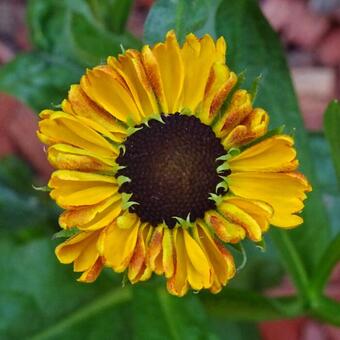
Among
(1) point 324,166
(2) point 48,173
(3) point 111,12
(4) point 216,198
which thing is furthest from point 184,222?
(2) point 48,173

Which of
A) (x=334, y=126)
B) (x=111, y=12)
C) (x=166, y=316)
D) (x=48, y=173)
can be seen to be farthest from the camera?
(x=48, y=173)

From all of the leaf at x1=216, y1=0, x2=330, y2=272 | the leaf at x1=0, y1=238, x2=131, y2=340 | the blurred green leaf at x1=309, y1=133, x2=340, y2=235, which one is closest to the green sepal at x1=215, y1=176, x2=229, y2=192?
the leaf at x1=216, y1=0, x2=330, y2=272

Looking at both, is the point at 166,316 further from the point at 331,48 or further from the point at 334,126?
the point at 331,48

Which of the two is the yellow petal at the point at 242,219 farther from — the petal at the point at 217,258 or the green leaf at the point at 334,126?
the green leaf at the point at 334,126

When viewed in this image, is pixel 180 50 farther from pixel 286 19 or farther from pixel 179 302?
pixel 286 19

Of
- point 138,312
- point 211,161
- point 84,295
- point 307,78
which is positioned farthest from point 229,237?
point 307,78

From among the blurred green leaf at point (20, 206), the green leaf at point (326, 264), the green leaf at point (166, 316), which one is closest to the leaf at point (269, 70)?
the green leaf at point (326, 264)

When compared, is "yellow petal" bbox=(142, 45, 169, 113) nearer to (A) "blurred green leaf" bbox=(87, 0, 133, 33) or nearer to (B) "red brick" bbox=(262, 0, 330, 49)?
(A) "blurred green leaf" bbox=(87, 0, 133, 33)
